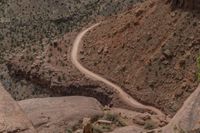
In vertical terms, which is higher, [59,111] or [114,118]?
[59,111]

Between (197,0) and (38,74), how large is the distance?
80.1 ft

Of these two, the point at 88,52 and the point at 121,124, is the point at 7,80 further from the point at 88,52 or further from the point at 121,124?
the point at 121,124

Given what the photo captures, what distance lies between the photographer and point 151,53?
62625mm

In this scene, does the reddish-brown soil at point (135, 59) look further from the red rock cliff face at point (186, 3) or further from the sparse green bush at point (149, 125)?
the sparse green bush at point (149, 125)

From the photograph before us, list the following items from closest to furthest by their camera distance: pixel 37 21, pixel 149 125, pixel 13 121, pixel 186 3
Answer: pixel 13 121 < pixel 149 125 < pixel 186 3 < pixel 37 21

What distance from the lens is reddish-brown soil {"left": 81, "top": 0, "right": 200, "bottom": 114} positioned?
57.7 metres

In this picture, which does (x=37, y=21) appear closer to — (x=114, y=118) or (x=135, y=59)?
(x=135, y=59)

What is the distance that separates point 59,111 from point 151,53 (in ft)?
48.7

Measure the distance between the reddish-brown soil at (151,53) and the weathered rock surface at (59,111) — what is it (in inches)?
240

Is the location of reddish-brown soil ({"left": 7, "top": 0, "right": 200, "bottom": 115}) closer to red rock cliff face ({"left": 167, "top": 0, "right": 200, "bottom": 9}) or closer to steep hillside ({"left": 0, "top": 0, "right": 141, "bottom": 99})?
red rock cliff face ({"left": 167, "top": 0, "right": 200, "bottom": 9})

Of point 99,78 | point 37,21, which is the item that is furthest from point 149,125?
point 37,21

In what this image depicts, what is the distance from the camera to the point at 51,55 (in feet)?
237

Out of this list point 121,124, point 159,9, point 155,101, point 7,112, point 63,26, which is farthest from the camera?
point 63,26

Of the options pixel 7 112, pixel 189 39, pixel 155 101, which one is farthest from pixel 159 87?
pixel 7 112
